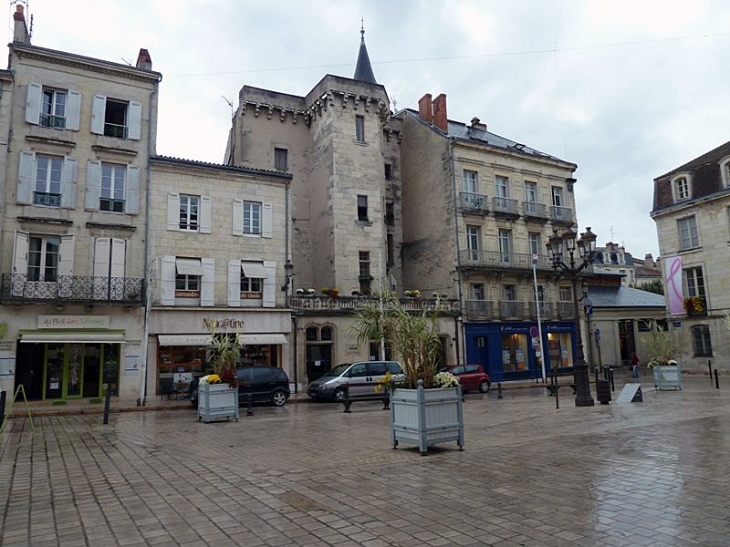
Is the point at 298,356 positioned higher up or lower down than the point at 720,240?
lower down

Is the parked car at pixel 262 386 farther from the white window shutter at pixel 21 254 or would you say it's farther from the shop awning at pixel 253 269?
the white window shutter at pixel 21 254

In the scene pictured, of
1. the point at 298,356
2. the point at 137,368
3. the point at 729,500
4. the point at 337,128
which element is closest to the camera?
the point at 729,500

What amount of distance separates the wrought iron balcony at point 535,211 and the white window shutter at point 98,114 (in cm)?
2357

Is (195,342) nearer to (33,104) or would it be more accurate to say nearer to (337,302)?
(337,302)

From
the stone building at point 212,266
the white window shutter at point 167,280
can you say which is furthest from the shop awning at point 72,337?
the white window shutter at point 167,280

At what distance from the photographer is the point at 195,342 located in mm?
22328

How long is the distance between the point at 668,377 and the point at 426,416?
1615cm

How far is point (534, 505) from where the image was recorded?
569 centimetres

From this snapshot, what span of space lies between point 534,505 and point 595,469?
2.09 m

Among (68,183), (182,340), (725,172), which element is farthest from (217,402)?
(725,172)

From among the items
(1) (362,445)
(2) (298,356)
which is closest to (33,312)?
(2) (298,356)

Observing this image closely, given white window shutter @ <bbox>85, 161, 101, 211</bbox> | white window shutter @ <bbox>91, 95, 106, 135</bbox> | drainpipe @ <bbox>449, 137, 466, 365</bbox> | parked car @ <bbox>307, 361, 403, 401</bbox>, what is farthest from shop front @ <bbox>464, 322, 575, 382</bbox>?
white window shutter @ <bbox>91, 95, 106, 135</bbox>

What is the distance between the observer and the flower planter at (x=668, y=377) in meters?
20.8

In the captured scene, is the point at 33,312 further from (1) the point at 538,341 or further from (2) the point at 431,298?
(1) the point at 538,341
